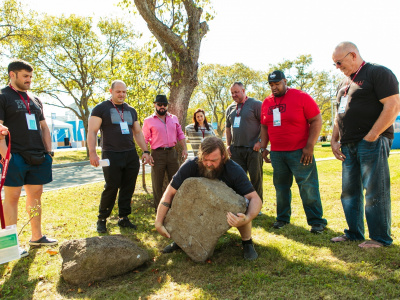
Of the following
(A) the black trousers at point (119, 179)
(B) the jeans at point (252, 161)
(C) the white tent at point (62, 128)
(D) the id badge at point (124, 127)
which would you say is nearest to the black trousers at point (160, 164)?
(A) the black trousers at point (119, 179)

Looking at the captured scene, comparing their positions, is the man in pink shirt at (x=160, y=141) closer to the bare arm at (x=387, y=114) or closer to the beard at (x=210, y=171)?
the beard at (x=210, y=171)

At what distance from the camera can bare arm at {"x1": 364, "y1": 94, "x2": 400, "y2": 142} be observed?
331cm

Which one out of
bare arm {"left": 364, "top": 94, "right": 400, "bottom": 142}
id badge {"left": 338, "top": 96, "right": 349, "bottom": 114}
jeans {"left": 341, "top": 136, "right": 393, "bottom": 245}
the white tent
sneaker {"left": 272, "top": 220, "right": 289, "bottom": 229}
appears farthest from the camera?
the white tent

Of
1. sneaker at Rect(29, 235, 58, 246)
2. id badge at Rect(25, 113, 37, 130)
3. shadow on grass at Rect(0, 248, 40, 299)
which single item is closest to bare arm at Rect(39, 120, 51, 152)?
id badge at Rect(25, 113, 37, 130)

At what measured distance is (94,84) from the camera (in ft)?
69.7

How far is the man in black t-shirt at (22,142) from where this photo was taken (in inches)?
147

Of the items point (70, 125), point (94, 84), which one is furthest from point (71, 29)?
point (70, 125)

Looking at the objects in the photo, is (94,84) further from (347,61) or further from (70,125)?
(347,61)

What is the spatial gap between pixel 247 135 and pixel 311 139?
3.91ft

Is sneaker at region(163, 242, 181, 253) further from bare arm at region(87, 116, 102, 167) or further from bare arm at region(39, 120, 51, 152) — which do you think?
bare arm at region(39, 120, 51, 152)

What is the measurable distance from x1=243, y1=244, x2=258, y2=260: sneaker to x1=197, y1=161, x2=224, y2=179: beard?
87cm

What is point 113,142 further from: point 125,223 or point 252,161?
point 252,161

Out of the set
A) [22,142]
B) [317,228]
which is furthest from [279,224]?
[22,142]

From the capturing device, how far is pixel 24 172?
151 inches
